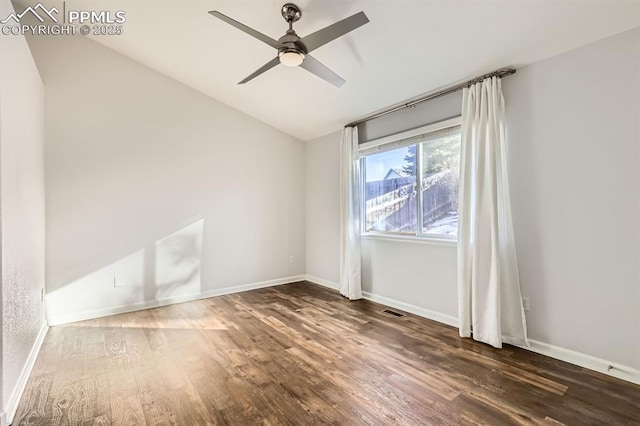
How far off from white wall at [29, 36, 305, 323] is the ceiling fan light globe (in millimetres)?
2507

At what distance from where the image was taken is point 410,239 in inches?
141

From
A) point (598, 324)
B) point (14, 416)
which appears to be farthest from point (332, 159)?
point (14, 416)

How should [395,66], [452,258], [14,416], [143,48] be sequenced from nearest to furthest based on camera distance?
1. [14,416]
2. [395,66]
3. [452,258]
4. [143,48]

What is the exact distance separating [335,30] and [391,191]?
7.55 feet

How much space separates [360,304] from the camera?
3949 millimetres

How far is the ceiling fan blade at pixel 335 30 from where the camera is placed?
1.94m

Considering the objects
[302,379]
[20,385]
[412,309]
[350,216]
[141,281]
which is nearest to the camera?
[20,385]

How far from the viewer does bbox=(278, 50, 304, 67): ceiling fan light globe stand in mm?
2232

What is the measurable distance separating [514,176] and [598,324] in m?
1.32

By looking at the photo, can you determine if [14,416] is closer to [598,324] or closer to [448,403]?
[448,403]

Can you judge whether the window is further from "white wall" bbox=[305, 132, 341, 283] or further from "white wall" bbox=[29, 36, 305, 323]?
"white wall" bbox=[29, 36, 305, 323]

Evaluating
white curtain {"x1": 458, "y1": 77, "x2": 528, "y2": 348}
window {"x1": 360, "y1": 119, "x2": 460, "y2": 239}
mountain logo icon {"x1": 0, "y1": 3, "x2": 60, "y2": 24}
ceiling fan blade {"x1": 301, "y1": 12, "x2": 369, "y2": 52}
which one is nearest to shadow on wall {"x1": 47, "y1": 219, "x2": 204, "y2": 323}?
window {"x1": 360, "y1": 119, "x2": 460, "y2": 239}

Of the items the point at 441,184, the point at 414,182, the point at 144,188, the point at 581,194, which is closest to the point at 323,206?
the point at 414,182

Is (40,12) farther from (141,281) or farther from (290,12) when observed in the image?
(141,281)
